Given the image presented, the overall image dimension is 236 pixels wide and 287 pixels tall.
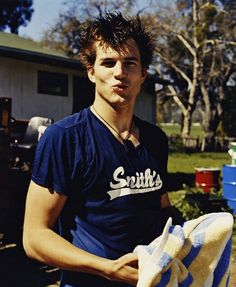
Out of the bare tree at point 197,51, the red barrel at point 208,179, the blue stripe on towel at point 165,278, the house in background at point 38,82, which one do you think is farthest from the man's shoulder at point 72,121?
the bare tree at point 197,51

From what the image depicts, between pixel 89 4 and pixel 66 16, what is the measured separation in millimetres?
3327

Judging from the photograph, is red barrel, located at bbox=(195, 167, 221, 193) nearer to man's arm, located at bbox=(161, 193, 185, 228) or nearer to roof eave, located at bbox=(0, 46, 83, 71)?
roof eave, located at bbox=(0, 46, 83, 71)

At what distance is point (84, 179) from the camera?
5.49ft

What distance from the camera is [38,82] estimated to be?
15.7 metres

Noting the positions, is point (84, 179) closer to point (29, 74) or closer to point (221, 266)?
point (221, 266)

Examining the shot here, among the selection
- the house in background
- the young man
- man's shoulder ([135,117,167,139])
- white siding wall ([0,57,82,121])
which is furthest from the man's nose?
white siding wall ([0,57,82,121])

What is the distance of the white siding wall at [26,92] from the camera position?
14.7 metres

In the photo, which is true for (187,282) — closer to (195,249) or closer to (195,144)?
(195,249)

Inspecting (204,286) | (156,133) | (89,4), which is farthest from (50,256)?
(89,4)

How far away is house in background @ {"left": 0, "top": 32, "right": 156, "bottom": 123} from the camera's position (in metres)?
14.7

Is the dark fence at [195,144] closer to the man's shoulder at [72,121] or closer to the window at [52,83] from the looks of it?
the window at [52,83]

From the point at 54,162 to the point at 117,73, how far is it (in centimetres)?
38

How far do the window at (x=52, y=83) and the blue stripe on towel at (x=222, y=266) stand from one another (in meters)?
14.4

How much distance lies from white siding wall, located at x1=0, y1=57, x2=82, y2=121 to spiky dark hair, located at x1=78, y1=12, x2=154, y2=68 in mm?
12891
